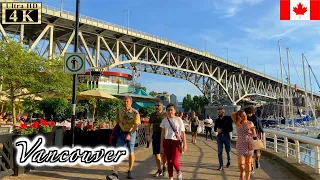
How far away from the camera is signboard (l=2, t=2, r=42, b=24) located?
26.3ft

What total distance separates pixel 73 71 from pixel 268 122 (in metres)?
51.5

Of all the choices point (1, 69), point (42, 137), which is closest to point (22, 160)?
point (42, 137)

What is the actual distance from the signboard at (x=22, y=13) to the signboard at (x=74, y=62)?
1.19 metres

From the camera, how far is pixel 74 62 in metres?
8.12

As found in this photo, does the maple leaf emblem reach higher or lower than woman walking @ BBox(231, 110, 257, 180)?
higher

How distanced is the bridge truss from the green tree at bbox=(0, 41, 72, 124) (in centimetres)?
305

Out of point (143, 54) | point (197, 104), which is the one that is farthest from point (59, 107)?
point (197, 104)

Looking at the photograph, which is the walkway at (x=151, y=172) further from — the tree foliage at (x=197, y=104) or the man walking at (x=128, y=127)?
the tree foliage at (x=197, y=104)

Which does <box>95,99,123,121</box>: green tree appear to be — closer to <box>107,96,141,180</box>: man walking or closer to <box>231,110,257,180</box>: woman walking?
<box>107,96,141,180</box>: man walking

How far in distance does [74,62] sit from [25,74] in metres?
9.25

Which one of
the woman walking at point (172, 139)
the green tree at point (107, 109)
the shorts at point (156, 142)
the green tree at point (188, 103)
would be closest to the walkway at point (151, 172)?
the shorts at point (156, 142)

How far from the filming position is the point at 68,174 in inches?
288

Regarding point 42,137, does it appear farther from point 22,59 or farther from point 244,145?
point 22,59

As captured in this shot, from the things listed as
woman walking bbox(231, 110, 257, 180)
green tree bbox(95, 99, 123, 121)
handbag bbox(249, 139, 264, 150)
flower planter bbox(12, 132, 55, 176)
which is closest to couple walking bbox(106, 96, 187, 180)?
woman walking bbox(231, 110, 257, 180)
